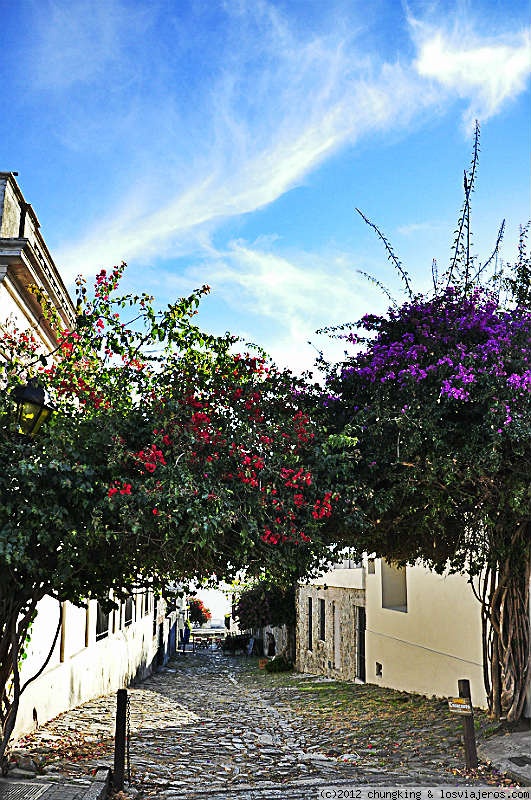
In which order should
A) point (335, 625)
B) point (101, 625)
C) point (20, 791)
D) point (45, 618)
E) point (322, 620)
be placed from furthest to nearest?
1. point (322, 620)
2. point (335, 625)
3. point (101, 625)
4. point (45, 618)
5. point (20, 791)

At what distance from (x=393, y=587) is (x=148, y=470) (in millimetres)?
12423

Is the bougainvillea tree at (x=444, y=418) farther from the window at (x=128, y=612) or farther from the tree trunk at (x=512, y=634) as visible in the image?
the window at (x=128, y=612)

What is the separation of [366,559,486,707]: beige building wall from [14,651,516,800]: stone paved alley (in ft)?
1.80

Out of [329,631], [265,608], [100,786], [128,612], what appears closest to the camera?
[100,786]

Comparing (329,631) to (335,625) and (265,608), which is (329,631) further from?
(265,608)

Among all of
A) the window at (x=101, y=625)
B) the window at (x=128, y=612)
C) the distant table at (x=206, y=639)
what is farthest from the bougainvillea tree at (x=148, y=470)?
the distant table at (x=206, y=639)

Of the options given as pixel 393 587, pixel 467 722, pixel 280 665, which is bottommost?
pixel 280 665

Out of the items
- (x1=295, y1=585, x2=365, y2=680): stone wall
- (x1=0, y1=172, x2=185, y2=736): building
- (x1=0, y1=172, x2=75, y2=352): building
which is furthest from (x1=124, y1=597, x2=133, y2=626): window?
(x1=0, y1=172, x2=75, y2=352): building

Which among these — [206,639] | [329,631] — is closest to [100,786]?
[329,631]

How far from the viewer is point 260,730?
1164 cm

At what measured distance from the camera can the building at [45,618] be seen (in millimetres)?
9312

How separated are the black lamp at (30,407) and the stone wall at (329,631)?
13554 millimetres

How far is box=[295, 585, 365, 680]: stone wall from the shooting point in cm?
1953

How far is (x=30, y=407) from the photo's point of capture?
21.5ft
